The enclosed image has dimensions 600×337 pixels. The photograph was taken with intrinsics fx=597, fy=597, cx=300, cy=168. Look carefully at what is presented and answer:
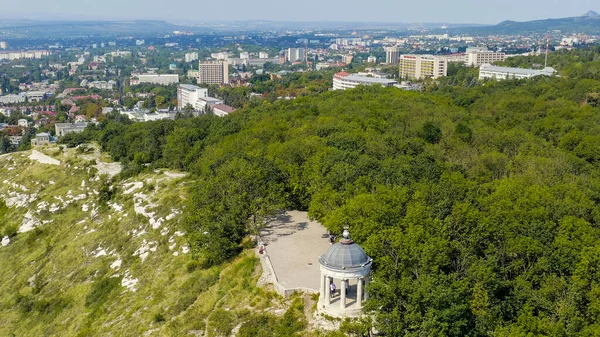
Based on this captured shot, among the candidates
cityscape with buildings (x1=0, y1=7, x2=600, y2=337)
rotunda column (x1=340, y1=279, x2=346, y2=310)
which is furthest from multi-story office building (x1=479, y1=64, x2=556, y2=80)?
rotunda column (x1=340, y1=279, x2=346, y2=310)

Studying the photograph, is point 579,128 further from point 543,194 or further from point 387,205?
point 387,205

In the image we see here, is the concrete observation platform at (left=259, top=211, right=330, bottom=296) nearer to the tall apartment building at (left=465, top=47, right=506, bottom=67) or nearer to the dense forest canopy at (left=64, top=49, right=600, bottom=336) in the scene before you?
the dense forest canopy at (left=64, top=49, right=600, bottom=336)

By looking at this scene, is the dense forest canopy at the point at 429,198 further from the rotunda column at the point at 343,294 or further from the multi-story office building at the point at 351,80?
the multi-story office building at the point at 351,80

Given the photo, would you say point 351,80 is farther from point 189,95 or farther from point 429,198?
point 429,198

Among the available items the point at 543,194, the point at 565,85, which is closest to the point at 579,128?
the point at 565,85

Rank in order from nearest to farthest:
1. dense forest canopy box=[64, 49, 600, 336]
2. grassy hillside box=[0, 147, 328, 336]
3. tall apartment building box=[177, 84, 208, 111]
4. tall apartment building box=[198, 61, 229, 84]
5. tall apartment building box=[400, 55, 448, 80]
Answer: dense forest canopy box=[64, 49, 600, 336] < grassy hillside box=[0, 147, 328, 336] < tall apartment building box=[177, 84, 208, 111] < tall apartment building box=[400, 55, 448, 80] < tall apartment building box=[198, 61, 229, 84]

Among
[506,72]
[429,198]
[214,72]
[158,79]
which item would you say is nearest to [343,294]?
[429,198]
